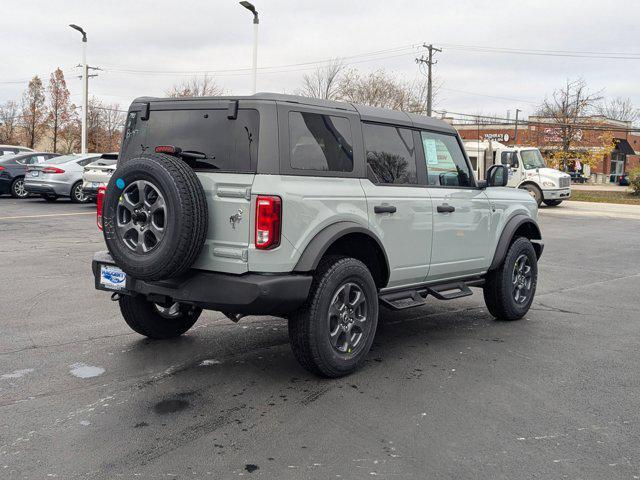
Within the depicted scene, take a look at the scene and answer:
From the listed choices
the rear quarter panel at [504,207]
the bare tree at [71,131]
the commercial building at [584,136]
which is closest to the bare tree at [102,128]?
the bare tree at [71,131]

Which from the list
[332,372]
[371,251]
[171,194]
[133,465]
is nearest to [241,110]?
[171,194]

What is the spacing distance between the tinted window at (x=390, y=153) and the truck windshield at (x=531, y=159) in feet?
69.9

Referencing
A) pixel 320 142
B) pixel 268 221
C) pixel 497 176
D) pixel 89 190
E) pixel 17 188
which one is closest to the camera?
pixel 268 221

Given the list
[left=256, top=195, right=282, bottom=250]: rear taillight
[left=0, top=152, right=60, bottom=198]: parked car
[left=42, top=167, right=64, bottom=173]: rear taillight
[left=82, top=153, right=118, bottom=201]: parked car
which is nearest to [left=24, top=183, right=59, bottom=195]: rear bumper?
[left=42, top=167, right=64, bottom=173]: rear taillight

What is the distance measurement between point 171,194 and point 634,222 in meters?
19.6

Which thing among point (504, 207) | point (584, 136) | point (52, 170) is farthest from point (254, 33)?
point (584, 136)

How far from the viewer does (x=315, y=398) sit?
14.2ft

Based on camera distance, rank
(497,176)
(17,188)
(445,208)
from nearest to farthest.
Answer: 1. (445,208)
2. (497,176)
3. (17,188)

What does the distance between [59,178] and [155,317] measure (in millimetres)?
15160

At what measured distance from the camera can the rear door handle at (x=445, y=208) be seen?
222 inches

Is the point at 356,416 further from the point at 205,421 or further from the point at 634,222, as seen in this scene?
the point at 634,222

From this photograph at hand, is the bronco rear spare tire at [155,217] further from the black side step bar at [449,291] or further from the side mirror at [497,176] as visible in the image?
the side mirror at [497,176]

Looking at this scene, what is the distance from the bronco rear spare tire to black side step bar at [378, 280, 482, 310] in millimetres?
1712

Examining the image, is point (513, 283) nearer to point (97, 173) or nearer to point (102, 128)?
point (97, 173)
